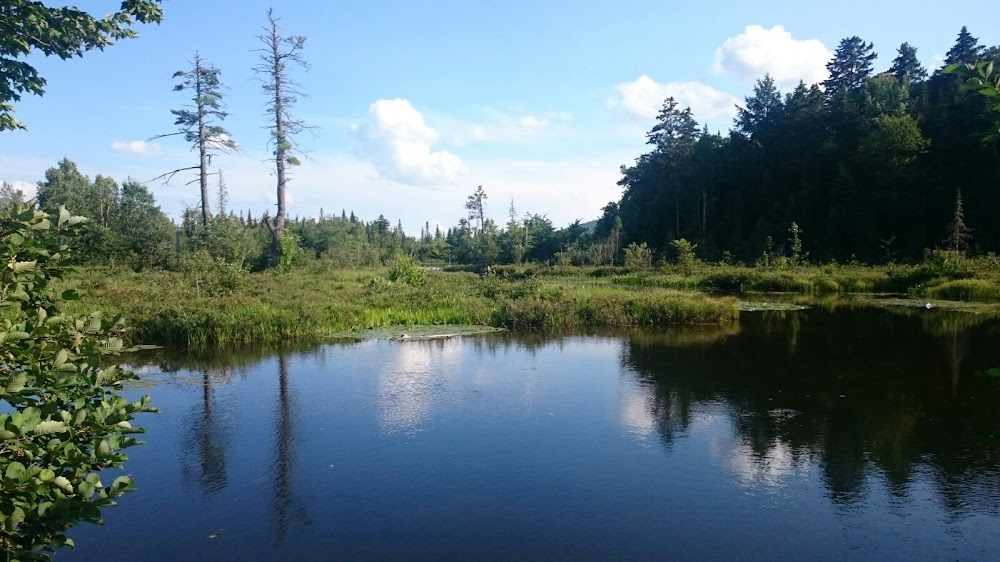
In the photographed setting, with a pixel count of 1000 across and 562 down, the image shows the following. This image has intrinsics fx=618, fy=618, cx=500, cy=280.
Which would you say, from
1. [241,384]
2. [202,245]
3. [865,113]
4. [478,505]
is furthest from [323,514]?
[865,113]

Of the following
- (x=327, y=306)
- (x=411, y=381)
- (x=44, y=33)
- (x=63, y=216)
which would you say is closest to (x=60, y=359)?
(x=63, y=216)

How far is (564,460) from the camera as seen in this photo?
835cm

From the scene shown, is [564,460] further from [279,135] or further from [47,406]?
[279,135]

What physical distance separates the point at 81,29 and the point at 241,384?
25.6ft

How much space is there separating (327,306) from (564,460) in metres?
12.7

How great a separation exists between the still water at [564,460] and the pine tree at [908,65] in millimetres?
56573

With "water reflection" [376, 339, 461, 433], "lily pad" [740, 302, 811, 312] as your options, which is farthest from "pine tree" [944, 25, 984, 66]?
"water reflection" [376, 339, 461, 433]

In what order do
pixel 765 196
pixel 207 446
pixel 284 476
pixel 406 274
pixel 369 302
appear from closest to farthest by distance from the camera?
pixel 284 476
pixel 207 446
pixel 369 302
pixel 406 274
pixel 765 196

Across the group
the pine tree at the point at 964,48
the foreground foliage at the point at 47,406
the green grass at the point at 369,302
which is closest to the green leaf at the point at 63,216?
the foreground foliage at the point at 47,406

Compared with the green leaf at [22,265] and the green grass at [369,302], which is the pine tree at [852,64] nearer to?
the green grass at [369,302]

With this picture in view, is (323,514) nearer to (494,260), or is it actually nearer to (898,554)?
(898,554)

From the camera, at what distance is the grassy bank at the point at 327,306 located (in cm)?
1636

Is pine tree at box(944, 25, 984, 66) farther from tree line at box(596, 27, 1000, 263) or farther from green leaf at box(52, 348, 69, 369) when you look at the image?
green leaf at box(52, 348, 69, 369)

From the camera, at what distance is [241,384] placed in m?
12.4
